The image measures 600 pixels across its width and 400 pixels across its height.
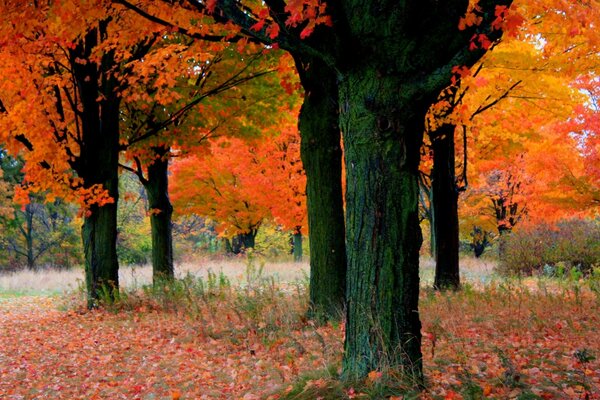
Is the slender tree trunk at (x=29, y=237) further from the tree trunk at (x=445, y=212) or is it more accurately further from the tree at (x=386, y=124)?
the tree at (x=386, y=124)

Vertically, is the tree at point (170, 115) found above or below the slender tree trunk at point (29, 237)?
above

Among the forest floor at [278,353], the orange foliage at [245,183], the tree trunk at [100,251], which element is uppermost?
the orange foliage at [245,183]

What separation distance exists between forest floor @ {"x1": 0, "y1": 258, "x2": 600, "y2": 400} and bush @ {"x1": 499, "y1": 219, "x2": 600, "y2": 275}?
8690mm

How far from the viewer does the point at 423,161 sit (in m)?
14.5

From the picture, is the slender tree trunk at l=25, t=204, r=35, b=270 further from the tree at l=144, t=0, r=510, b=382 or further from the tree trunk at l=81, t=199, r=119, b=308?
the tree at l=144, t=0, r=510, b=382

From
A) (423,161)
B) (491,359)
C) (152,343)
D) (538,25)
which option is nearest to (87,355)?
(152,343)

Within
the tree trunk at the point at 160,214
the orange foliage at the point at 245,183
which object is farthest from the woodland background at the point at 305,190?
the orange foliage at the point at 245,183

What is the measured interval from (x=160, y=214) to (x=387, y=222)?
32.5ft

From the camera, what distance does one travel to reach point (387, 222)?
14.0 feet

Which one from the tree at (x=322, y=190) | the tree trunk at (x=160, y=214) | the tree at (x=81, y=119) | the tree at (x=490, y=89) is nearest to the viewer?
the tree at (x=322, y=190)

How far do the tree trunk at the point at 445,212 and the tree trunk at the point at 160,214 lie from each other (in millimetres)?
6350

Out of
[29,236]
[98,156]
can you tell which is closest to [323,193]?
[98,156]

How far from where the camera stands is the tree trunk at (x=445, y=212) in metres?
10.4

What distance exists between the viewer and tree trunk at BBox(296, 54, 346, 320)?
7.46 meters
